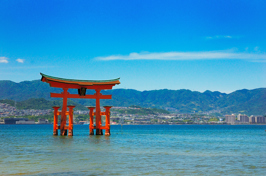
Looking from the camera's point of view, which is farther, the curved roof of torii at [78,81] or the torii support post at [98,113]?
the torii support post at [98,113]

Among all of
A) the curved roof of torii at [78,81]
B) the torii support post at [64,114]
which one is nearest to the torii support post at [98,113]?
the curved roof of torii at [78,81]

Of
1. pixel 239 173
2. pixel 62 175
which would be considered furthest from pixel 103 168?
pixel 239 173

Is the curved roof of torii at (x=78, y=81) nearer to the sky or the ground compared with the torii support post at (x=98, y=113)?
nearer to the sky

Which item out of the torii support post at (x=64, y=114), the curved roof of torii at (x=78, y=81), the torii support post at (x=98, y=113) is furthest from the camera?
the torii support post at (x=98, y=113)

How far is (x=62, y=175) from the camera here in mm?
14727

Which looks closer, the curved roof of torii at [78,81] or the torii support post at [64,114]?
Result: the curved roof of torii at [78,81]

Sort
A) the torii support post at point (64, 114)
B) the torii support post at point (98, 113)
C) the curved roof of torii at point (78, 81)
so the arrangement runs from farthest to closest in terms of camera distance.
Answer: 1. the torii support post at point (98, 113)
2. the torii support post at point (64, 114)
3. the curved roof of torii at point (78, 81)

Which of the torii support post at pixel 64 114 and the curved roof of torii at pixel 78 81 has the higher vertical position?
the curved roof of torii at pixel 78 81

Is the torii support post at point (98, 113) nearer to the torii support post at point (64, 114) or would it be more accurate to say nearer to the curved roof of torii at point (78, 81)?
the curved roof of torii at point (78, 81)

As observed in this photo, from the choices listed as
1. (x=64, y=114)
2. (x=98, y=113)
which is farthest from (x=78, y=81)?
(x=98, y=113)

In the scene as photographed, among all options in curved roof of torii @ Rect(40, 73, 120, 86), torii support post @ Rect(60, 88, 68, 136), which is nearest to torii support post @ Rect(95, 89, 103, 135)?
curved roof of torii @ Rect(40, 73, 120, 86)

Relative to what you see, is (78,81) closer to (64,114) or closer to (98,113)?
(64,114)

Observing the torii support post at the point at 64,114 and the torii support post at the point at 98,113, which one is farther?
the torii support post at the point at 98,113

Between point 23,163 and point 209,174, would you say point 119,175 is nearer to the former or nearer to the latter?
point 209,174
